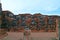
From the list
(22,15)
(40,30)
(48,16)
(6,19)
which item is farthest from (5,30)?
(48,16)

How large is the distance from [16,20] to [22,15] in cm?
46

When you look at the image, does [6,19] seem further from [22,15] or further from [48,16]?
[48,16]

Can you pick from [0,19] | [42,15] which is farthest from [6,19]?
[42,15]

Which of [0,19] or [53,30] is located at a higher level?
[0,19]

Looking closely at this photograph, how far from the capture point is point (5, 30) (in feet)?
26.1

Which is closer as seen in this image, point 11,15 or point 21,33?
point 21,33

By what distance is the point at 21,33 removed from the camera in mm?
7852

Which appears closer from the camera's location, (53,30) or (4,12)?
(53,30)

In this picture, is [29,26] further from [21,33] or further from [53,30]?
[53,30]

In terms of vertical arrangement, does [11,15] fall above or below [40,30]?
above

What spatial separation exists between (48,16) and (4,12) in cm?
257

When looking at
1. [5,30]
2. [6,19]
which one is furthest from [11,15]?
[5,30]

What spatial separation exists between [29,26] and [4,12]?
5.62ft

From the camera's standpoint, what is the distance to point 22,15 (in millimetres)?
8305
